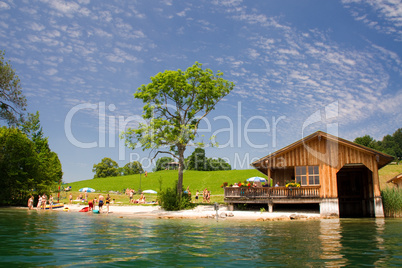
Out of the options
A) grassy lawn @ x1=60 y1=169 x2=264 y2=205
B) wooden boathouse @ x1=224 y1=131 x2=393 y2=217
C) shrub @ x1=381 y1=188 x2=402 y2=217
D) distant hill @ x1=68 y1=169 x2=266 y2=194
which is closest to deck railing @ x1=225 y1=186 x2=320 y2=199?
wooden boathouse @ x1=224 y1=131 x2=393 y2=217

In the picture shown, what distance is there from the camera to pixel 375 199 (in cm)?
2411

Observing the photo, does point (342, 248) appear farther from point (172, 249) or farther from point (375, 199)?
point (375, 199)

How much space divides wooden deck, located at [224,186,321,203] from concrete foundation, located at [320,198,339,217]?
51cm

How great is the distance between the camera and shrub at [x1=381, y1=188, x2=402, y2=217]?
24.1 metres

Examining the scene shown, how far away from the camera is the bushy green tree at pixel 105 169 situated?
4493 inches

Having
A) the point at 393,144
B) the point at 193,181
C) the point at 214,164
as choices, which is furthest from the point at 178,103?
the point at 393,144

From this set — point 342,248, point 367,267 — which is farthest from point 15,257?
point 342,248

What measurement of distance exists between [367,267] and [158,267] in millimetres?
4679

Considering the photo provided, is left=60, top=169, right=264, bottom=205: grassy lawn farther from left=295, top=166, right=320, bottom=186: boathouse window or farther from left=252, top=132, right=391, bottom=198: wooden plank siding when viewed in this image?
left=252, top=132, right=391, bottom=198: wooden plank siding

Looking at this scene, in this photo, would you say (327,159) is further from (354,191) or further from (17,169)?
(17,169)

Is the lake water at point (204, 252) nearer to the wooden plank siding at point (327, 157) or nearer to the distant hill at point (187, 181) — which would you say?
the wooden plank siding at point (327, 157)

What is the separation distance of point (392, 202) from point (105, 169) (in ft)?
338

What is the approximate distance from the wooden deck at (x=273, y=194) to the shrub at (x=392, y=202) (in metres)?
4.99

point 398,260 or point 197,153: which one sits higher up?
point 197,153
